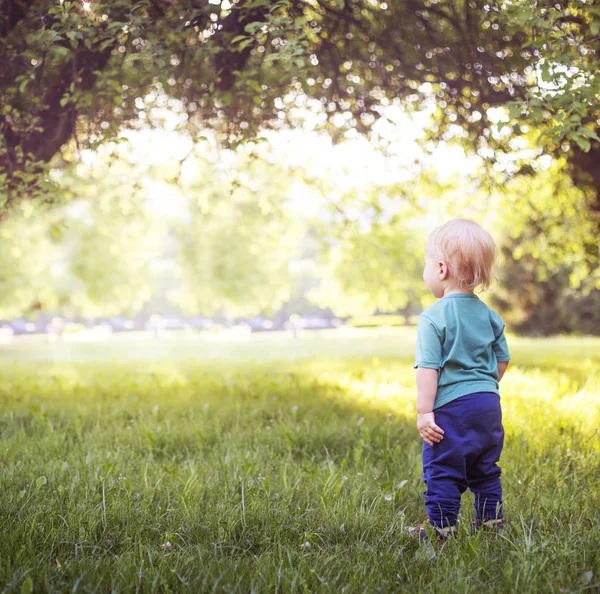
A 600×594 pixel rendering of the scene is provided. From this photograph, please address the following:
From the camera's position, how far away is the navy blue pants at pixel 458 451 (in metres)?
2.80

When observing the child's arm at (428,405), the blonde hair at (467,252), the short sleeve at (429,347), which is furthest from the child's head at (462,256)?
the child's arm at (428,405)

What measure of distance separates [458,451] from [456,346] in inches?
20.2

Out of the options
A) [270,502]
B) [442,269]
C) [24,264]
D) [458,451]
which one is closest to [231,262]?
[24,264]

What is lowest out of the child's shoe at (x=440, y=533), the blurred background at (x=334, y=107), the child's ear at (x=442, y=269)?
the child's shoe at (x=440, y=533)

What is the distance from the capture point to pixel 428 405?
2.82m

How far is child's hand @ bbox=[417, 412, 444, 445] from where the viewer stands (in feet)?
9.18

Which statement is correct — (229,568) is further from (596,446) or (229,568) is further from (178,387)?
(178,387)

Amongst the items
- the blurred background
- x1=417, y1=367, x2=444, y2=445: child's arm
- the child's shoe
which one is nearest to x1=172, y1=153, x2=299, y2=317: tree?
the blurred background

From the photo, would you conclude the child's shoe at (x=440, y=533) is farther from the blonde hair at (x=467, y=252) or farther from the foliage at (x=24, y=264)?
the foliage at (x=24, y=264)

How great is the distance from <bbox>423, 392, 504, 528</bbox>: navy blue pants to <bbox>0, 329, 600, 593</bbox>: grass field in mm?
158

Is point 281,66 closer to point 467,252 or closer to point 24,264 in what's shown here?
point 467,252

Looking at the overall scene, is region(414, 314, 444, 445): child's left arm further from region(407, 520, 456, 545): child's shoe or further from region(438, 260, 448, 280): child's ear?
region(407, 520, 456, 545): child's shoe

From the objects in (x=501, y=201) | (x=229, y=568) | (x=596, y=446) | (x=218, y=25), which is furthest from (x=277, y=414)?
(x=501, y=201)

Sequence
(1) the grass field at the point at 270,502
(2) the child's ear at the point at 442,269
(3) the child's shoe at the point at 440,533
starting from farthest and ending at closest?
(2) the child's ear at the point at 442,269 < (3) the child's shoe at the point at 440,533 < (1) the grass field at the point at 270,502
